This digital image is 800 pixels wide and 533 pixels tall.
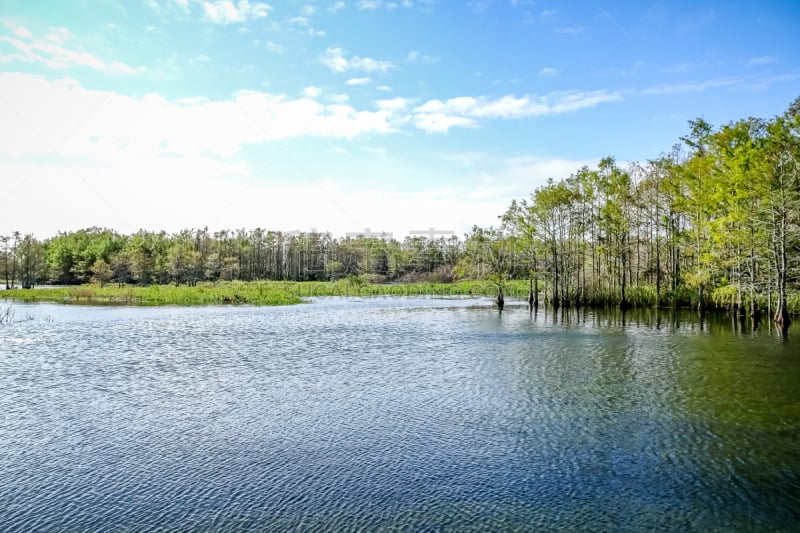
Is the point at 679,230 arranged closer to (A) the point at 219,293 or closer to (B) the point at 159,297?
(A) the point at 219,293

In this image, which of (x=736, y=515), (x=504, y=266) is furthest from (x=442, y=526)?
(x=504, y=266)

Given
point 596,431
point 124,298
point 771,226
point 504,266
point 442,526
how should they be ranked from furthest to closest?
point 124,298 → point 504,266 → point 771,226 → point 596,431 → point 442,526

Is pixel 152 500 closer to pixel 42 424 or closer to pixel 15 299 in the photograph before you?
pixel 42 424

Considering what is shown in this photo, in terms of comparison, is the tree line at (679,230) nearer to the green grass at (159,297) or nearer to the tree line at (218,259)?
the green grass at (159,297)

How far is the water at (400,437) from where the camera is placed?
7.34 m

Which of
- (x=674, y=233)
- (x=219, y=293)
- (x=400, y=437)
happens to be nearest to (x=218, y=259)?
(x=219, y=293)

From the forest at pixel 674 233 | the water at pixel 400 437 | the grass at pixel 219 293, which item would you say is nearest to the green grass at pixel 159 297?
the grass at pixel 219 293

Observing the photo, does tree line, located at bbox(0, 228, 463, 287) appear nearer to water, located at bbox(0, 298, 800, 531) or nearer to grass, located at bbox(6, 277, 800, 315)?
grass, located at bbox(6, 277, 800, 315)

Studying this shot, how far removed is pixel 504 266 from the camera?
4634cm

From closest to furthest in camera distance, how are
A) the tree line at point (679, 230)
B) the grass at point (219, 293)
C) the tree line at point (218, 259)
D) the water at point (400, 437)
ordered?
the water at point (400, 437) < the tree line at point (679, 230) < the grass at point (219, 293) < the tree line at point (218, 259)

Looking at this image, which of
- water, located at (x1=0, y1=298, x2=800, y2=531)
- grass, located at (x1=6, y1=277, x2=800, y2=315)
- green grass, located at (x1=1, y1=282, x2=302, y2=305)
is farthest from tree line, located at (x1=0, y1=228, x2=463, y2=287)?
water, located at (x1=0, y1=298, x2=800, y2=531)

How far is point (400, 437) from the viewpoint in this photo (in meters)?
10.5

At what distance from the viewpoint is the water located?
7336mm

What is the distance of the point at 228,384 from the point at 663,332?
21.0 m
